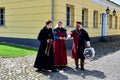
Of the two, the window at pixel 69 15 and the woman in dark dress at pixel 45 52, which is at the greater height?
the window at pixel 69 15

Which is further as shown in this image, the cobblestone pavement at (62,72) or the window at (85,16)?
the window at (85,16)

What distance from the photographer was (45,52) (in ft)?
31.0

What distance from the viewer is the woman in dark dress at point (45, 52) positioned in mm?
9414

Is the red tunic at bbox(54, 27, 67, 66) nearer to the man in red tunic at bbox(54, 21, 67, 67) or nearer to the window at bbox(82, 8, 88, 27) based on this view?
the man in red tunic at bbox(54, 21, 67, 67)

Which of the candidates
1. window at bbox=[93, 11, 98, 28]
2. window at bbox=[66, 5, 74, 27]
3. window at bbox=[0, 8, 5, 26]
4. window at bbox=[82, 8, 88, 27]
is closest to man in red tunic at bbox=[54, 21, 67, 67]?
window at bbox=[66, 5, 74, 27]

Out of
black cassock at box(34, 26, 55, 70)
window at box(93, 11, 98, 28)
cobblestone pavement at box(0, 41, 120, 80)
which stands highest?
window at box(93, 11, 98, 28)

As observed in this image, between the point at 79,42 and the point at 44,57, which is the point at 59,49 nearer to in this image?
the point at 79,42

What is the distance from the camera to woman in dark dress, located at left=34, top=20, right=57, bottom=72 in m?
9.41

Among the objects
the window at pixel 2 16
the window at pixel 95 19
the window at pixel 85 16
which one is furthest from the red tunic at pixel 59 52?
the window at pixel 95 19

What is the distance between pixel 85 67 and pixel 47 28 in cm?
222

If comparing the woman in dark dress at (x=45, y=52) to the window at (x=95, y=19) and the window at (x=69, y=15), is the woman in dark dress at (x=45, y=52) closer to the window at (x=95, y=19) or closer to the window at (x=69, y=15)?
the window at (x=69, y=15)

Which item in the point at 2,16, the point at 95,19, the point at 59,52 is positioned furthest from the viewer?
the point at 95,19

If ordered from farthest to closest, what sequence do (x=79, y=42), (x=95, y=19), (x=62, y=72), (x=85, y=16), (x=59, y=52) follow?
1. (x=95, y=19)
2. (x=85, y=16)
3. (x=59, y=52)
4. (x=79, y=42)
5. (x=62, y=72)

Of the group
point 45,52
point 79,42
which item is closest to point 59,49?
point 79,42
